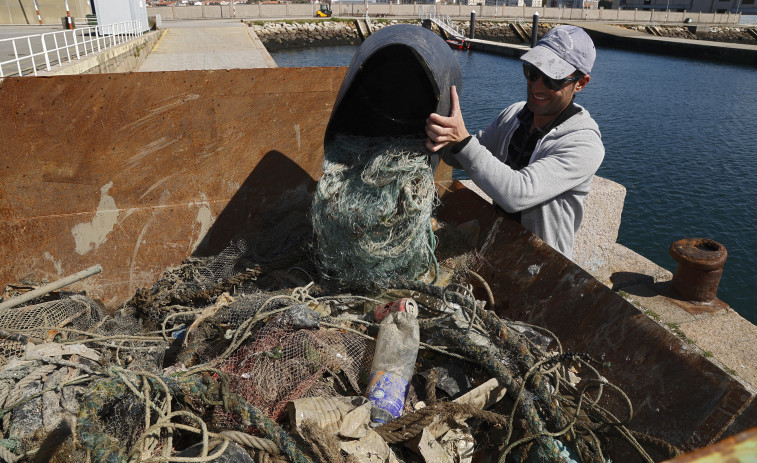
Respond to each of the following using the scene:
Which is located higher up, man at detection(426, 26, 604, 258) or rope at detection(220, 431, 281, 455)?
man at detection(426, 26, 604, 258)

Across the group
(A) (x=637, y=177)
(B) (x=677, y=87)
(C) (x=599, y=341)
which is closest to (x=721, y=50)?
(B) (x=677, y=87)

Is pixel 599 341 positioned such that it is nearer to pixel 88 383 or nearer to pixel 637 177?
pixel 88 383

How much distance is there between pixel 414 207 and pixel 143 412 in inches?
74.0

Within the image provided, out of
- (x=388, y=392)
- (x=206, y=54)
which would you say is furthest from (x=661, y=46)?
(x=388, y=392)

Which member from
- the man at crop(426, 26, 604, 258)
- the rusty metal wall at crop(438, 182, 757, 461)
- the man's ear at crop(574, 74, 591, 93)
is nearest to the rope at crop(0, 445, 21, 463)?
the man at crop(426, 26, 604, 258)

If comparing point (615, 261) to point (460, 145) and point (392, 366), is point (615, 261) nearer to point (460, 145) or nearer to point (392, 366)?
point (460, 145)

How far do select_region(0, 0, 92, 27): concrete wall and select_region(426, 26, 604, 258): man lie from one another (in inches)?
1246

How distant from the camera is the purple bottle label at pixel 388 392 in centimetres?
257

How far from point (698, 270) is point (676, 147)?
12.7 metres

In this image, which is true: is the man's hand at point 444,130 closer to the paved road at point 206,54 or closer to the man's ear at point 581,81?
the man's ear at point 581,81

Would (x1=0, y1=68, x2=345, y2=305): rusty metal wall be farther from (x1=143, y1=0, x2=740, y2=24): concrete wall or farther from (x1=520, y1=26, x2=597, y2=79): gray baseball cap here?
(x1=143, y1=0, x2=740, y2=24): concrete wall

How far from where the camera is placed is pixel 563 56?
3.05m

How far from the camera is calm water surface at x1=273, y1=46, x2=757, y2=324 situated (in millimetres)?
10672

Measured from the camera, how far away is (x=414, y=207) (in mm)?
3305
